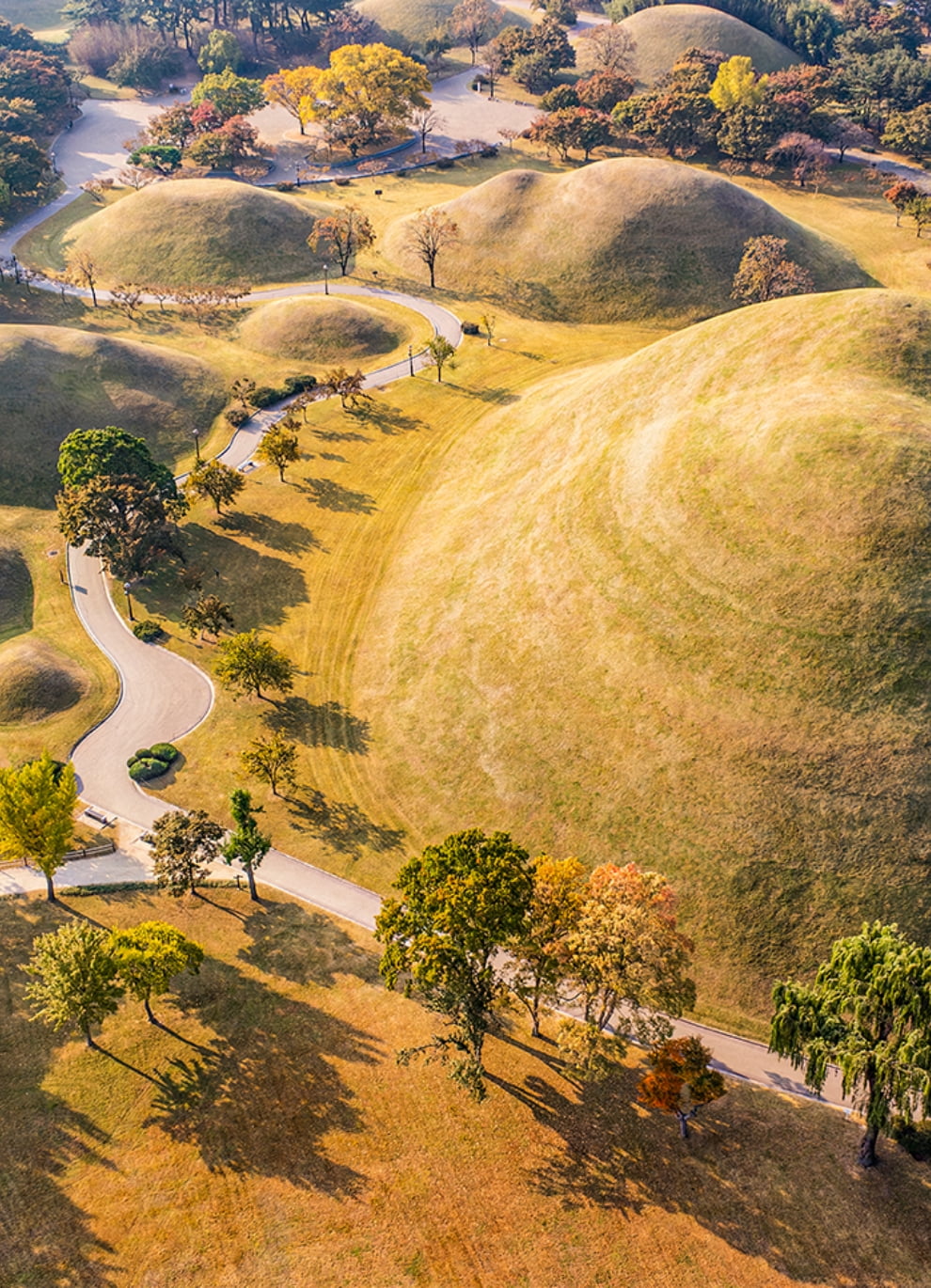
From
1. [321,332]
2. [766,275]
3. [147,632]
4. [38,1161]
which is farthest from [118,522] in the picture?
[766,275]

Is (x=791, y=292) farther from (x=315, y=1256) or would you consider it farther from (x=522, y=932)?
(x=315, y=1256)

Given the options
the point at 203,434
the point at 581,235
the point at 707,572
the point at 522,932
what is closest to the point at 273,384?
the point at 203,434

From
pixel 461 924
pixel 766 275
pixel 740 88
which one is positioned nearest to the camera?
pixel 461 924

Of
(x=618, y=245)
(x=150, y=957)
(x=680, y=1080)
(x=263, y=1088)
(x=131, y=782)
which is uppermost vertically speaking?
(x=618, y=245)

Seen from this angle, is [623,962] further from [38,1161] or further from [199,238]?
[199,238]

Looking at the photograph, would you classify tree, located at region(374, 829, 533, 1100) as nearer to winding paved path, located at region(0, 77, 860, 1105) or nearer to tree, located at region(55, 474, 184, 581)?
winding paved path, located at region(0, 77, 860, 1105)
